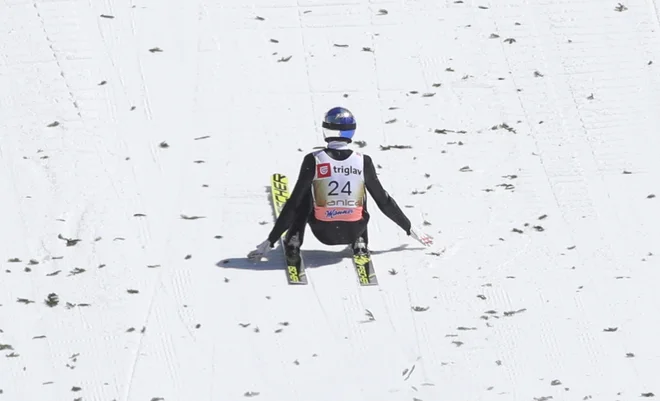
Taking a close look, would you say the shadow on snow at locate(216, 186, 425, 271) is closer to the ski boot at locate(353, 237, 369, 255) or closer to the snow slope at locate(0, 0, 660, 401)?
the snow slope at locate(0, 0, 660, 401)

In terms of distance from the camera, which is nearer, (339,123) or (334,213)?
(339,123)

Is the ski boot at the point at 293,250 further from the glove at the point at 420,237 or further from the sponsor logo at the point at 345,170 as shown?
the glove at the point at 420,237

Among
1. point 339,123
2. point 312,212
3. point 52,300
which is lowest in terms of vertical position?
point 52,300

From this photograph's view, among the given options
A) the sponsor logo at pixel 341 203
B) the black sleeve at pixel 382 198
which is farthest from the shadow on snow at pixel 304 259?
the sponsor logo at pixel 341 203

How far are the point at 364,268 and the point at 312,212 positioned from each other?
0.58m

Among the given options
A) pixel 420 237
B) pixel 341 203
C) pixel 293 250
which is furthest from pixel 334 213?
pixel 420 237

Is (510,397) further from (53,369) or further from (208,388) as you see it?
(53,369)

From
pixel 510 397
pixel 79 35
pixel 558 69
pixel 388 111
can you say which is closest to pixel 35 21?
pixel 79 35

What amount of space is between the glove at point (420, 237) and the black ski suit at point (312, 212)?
0.28m

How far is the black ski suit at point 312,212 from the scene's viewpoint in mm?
10539

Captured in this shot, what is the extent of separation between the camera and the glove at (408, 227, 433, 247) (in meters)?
10.9

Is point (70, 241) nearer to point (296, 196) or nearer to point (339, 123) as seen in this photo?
point (296, 196)

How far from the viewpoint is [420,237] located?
10953 mm

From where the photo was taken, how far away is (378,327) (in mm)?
9969
